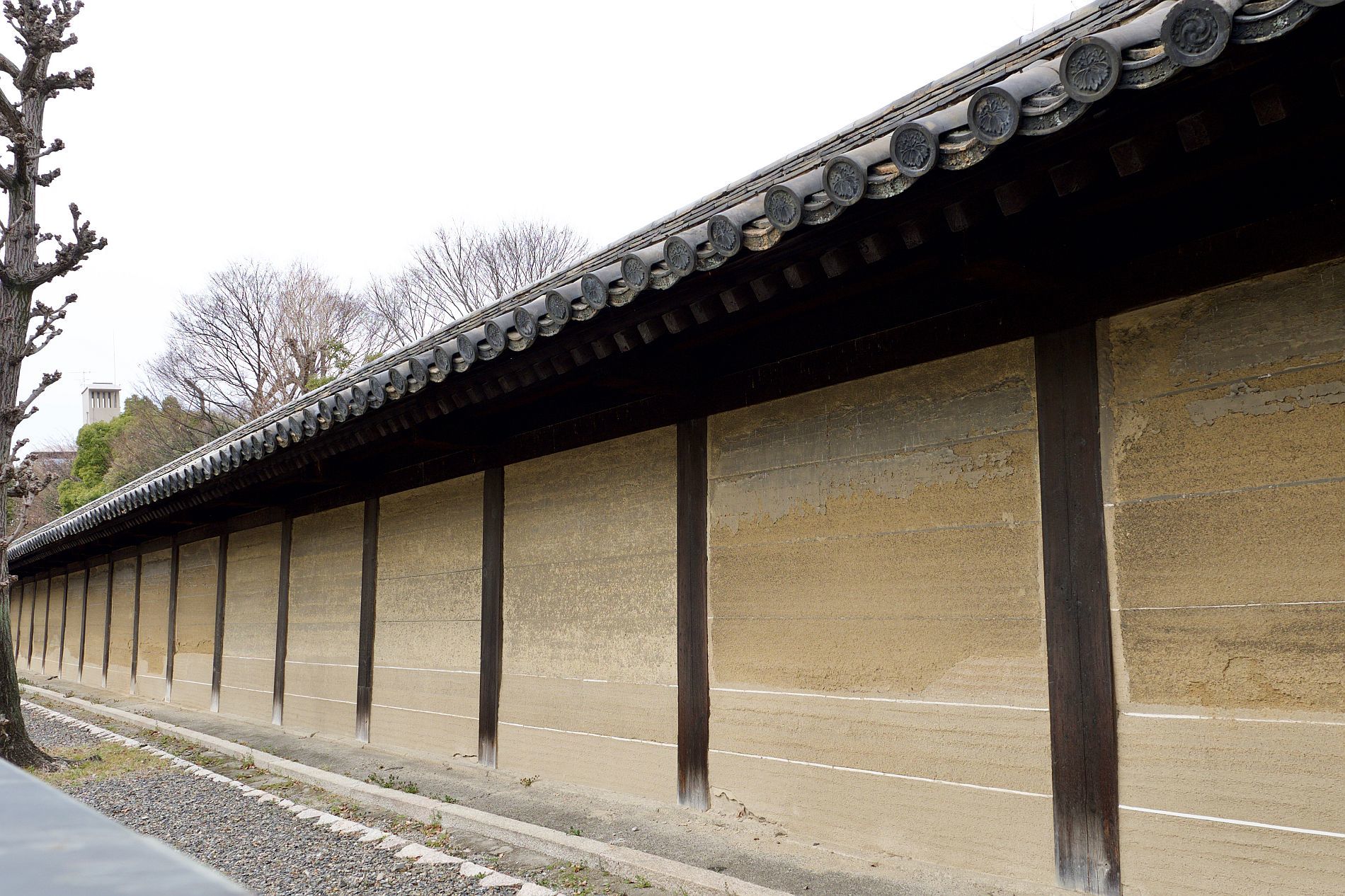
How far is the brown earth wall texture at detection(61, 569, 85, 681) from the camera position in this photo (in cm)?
2211

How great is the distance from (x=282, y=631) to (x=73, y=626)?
14.5m

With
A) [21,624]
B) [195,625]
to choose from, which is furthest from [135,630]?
[21,624]

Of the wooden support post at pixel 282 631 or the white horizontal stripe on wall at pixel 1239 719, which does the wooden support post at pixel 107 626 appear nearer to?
the wooden support post at pixel 282 631

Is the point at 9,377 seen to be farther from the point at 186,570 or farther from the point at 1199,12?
the point at 1199,12

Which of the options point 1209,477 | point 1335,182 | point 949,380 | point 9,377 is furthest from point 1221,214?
point 9,377

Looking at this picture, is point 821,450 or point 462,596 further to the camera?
point 462,596

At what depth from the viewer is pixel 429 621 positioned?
912 centimetres

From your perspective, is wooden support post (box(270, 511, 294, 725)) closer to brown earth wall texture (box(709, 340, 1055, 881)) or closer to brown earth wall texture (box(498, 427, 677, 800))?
brown earth wall texture (box(498, 427, 677, 800))

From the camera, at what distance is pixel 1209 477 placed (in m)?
4.05

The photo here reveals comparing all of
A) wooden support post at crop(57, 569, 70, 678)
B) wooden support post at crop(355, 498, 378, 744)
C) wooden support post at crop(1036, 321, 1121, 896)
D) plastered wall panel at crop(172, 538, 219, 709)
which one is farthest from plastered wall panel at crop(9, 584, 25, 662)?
wooden support post at crop(1036, 321, 1121, 896)

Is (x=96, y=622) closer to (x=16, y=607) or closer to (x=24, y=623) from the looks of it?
(x=24, y=623)

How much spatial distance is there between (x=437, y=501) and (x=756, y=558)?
171 inches

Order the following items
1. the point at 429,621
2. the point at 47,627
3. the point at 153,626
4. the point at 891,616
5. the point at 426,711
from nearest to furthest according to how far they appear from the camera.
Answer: the point at 891,616
the point at 426,711
the point at 429,621
the point at 153,626
the point at 47,627

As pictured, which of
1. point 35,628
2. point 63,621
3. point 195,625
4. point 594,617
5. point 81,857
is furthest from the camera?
point 35,628
